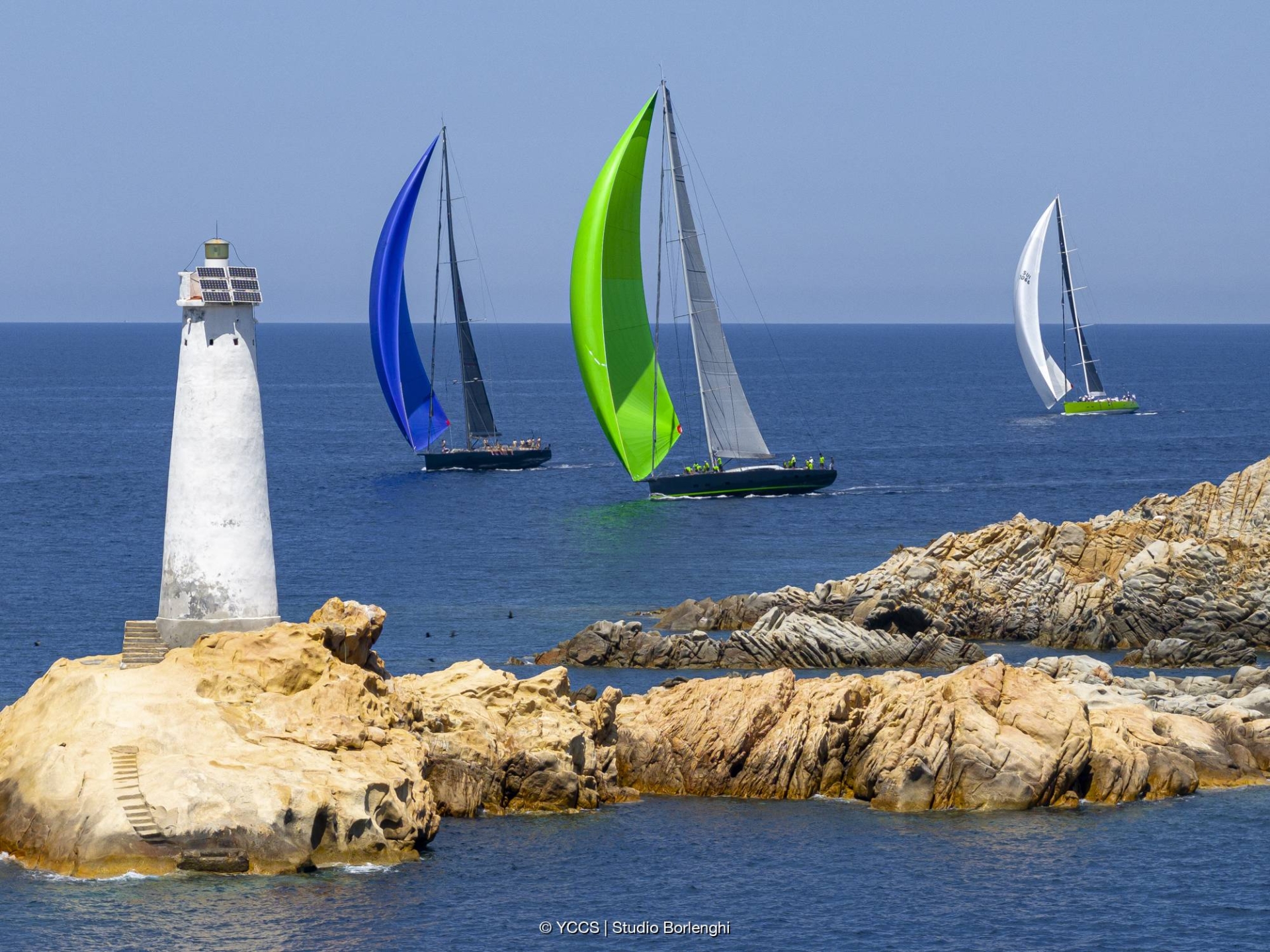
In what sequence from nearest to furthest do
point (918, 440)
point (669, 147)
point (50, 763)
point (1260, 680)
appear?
point (50, 763), point (1260, 680), point (669, 147), point (918, 440)

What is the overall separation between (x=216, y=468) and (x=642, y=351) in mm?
51139

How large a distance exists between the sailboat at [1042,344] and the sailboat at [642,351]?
179 feet

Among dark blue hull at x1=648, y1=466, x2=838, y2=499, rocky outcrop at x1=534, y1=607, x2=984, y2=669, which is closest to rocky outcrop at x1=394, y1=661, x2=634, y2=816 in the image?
rocky outcrop at x1=534, y1=607, x2=984, y2=669

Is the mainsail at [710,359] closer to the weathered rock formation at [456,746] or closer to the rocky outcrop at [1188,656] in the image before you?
the rocky outcrop at [1188,656]

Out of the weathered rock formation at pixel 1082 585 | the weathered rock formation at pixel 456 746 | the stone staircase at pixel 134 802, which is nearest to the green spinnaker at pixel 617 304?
the weathered rock formation at pixel 1082 585

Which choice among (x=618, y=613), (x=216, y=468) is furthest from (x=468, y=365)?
(x=216, y=468)

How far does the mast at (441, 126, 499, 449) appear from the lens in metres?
99.5

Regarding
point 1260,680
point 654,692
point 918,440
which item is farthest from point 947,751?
point 918,440

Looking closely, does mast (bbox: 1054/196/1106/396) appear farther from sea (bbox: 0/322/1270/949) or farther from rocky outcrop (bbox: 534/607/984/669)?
rocky outcrop (bbox: 534/607/984/669)

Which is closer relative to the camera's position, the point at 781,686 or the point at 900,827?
the point at 900,827

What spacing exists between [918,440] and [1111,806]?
272ft

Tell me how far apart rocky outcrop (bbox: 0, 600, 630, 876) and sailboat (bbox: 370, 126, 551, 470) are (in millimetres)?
62320

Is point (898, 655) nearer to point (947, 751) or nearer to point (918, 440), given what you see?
point (947, 751)

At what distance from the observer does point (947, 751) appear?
110 feet
